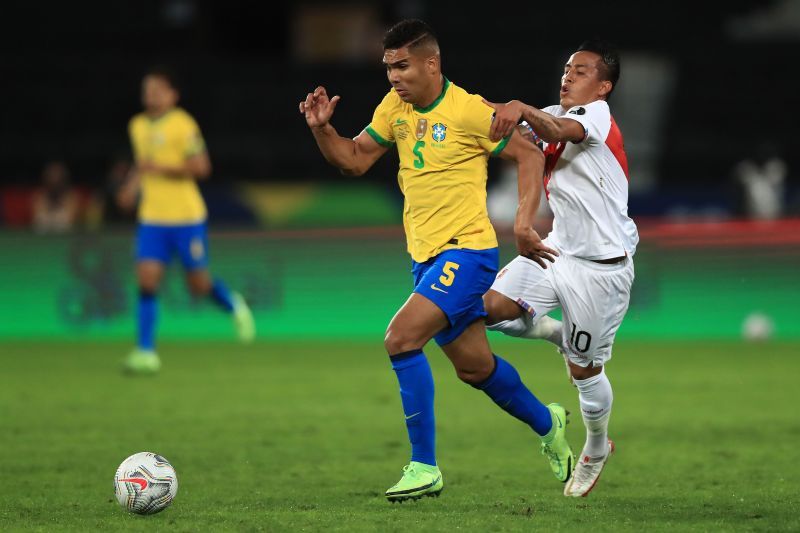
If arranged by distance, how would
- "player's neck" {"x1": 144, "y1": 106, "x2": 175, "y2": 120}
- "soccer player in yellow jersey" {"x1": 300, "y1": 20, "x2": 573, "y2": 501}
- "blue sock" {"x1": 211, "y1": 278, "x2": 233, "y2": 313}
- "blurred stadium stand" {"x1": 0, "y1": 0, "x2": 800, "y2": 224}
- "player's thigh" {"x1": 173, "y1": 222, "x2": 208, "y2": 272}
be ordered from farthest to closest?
"blurred stadium stand" {"x1": 0, "y1": 0, "x2": 800, "y2": 224} → "blue sock" {"x1": 211, "y1": 278, "x2": 233, "y2": 313} → "player's thigh" {"x1": 173, "y1": 222, "x2": 208, "y2": 272} → "player's neck" {"x1": 144, "y1": 106, "x2": 175, "y2": 120} → "soccer player in yellow jersey" {"x1": 300, "y1": 20, "x2": 573, "y2": 501}

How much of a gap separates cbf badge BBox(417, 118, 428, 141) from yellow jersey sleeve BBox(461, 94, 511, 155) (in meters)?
0.17

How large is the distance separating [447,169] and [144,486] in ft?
6.19

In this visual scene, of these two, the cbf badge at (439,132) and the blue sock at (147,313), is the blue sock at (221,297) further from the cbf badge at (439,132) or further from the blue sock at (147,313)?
the cbf badge at (439,132)

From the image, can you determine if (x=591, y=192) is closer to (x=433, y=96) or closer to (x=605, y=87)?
(x=605, y=87)

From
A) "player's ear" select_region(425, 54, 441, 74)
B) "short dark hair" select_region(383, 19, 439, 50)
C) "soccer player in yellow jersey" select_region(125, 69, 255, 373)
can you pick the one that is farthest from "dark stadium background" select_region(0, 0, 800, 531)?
"short dark hair" select_region(383, 19, 439, 50)

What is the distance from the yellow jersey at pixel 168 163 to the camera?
10.9 metres

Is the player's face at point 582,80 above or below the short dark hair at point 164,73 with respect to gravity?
below

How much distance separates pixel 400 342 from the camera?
5727 mm

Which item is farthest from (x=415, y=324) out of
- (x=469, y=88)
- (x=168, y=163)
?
(x=469, y=88)

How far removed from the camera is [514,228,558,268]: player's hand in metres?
5.61

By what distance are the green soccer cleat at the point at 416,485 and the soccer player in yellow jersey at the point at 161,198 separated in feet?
17.8

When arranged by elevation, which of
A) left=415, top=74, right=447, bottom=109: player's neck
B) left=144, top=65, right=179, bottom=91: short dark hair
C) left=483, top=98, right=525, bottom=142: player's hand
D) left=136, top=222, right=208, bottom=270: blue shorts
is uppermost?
left=144, top=65, right=179, bottom=91: short dark hair

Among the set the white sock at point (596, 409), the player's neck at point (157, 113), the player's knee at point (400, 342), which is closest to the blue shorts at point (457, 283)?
the player's knee at point (400, 342)

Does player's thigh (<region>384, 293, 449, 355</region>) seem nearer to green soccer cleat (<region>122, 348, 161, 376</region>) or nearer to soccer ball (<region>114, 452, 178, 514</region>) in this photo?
soccer ball (<region>114, 452, 178, 514</region>)
